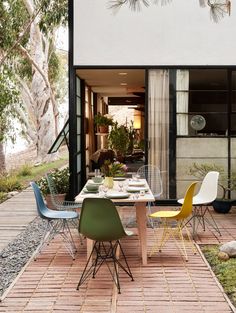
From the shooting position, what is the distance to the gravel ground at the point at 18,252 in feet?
16.6

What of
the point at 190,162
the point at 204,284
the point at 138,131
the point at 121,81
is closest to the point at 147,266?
the point at 204,284

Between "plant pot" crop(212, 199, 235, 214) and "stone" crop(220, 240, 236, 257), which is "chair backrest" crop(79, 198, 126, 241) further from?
"plant pot" crop(212, 199, 235, 214)

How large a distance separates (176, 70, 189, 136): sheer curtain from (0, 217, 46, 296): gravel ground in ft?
9.99

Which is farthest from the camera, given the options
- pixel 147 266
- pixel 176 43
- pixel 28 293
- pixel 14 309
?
pixel 176 43

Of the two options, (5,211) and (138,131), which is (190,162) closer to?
(5,211)

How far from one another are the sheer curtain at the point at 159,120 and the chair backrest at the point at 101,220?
15.0 feet

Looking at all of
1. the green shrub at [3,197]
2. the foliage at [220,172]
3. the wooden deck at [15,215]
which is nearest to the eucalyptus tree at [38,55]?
the green shrub at [3,197]

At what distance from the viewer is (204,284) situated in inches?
185

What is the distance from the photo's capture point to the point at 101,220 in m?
4.60

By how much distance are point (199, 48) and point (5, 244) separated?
4.85 meters

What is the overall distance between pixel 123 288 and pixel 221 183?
4860mm

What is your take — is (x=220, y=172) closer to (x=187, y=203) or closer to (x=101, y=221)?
(x=187, y=203)

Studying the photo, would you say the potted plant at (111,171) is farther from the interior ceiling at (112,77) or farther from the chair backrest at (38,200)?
the interior ceiling at (112,77)

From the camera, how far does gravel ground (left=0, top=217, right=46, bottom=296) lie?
5047 mm
